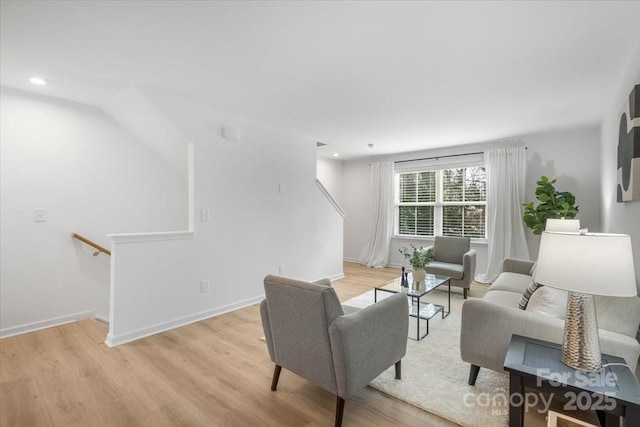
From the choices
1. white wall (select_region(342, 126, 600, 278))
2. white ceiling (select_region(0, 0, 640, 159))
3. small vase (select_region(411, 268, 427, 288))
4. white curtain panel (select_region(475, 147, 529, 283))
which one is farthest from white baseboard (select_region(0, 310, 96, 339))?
white wall (select_region(342, 126, 600, 278))

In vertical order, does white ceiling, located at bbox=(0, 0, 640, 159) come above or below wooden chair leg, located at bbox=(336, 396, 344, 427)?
above

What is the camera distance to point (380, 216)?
6359mm

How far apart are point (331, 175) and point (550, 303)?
5278 millimetres

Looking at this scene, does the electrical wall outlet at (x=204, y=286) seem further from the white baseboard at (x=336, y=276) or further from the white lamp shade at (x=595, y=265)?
the white lamp shade at (x=595, y=265)

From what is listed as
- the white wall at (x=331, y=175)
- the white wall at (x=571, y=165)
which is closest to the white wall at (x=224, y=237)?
the white wall at (x=331, y=175)

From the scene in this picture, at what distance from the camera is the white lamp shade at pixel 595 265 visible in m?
1.22

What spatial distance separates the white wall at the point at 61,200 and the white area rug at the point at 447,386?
11.0 feet

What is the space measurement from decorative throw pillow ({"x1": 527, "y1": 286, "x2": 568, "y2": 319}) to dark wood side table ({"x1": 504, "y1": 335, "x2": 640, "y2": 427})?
0.34m

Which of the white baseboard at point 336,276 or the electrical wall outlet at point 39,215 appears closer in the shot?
the electrical wall outlet at point 39,215

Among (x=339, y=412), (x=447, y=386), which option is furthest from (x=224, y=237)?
(x=447, y=386)

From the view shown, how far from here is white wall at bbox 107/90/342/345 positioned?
291 cm

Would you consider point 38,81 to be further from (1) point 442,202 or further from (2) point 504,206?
(2) point 504,206

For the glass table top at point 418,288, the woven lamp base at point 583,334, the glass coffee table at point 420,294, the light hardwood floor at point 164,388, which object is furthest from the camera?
the glass table top at point 418,288

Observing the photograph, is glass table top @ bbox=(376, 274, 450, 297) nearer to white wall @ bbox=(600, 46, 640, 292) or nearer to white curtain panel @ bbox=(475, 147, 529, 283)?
white wall @ bbox=(600, 46, 640, 292)
